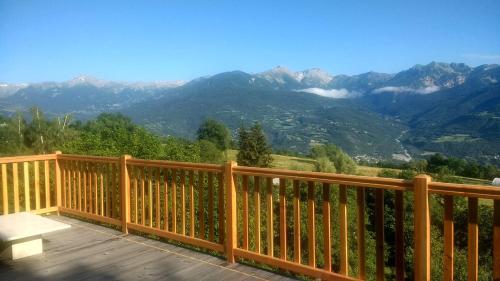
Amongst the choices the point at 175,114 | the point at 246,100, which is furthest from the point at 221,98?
the point at 175,114

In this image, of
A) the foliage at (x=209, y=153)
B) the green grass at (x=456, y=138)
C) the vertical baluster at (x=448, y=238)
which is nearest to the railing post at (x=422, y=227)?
the vertical baluster at (x=448, y=238)

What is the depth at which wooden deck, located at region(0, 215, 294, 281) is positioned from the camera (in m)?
3.70

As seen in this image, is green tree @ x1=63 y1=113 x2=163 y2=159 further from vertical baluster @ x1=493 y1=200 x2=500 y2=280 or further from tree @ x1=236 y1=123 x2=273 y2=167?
tree @ x1=236 y1=123 x2=273 y2=167

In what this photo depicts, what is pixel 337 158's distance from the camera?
198 feet

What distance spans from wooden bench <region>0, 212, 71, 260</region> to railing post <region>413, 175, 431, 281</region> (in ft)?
11.3

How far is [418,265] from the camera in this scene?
2.83 m

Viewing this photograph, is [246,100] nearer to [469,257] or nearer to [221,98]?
[221,98]

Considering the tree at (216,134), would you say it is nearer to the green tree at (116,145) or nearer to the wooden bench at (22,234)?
the green tree at (116,145)

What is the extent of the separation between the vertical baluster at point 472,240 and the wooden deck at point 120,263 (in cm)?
151

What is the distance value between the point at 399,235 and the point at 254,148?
55.5 metres

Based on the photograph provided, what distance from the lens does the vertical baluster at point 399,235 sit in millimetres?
2924

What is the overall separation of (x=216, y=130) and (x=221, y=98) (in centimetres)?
11504

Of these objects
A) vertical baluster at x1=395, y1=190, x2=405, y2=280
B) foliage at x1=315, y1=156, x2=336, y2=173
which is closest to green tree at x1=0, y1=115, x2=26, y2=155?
foliage at x1=315, y1=156, x2=336, y2=173

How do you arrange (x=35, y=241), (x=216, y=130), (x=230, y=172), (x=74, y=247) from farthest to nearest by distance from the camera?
(x=216, y=130), (x=74, y=247), (x=35, y=241), (x=230, y=172)
